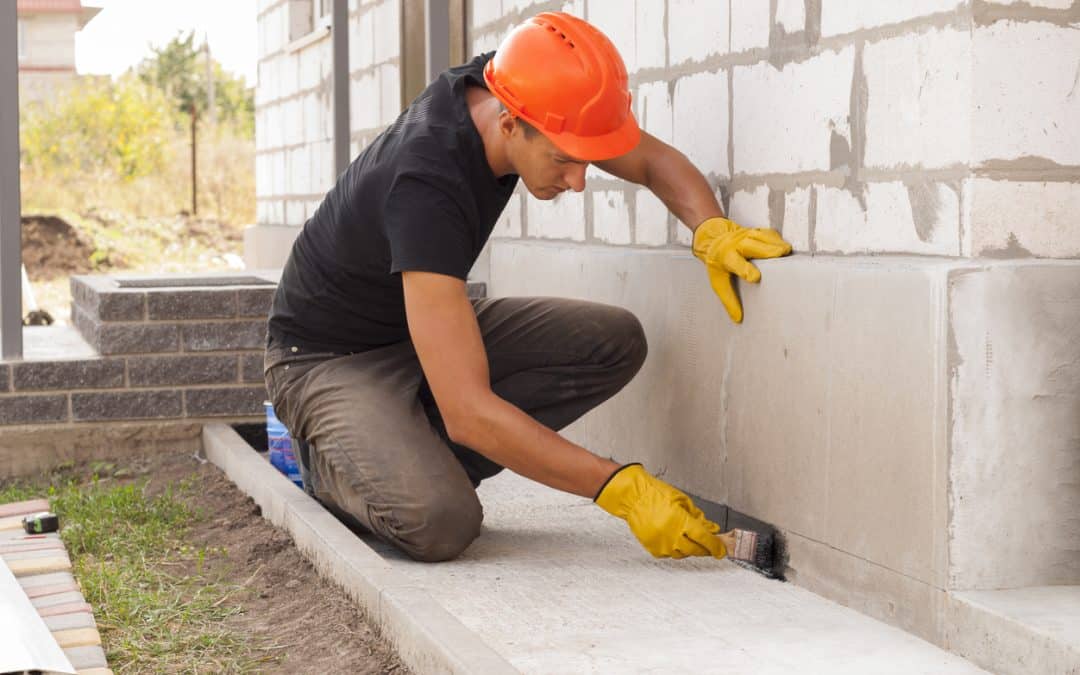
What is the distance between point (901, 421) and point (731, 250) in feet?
2.64

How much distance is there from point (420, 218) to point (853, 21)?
113 centimetres

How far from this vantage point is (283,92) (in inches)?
422

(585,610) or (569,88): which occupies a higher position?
(569,88)

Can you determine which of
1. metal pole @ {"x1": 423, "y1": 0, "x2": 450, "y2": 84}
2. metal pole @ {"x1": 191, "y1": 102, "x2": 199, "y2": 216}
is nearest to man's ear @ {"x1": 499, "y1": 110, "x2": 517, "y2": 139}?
metal pole @ {"x1": 423, "y1": 0, "x2": 450, "y2": 84}

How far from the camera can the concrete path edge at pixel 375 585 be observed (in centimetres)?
275

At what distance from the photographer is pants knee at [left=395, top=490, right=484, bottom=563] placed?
364 cm

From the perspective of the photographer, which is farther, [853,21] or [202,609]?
[202,609]

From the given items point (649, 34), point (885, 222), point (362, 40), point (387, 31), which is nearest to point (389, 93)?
point (387, 31)

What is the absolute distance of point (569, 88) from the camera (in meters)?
3.34

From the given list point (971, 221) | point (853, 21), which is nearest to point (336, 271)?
point (853, 21)

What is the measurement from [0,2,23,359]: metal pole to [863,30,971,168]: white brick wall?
12.3ft

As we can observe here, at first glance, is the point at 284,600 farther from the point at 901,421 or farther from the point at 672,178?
the point at 901,421

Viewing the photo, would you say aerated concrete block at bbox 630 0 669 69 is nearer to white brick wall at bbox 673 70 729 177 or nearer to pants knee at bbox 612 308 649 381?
white brick wall at bbox 673 70 729 177

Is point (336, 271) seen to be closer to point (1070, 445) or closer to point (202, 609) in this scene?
point (202, 609)
